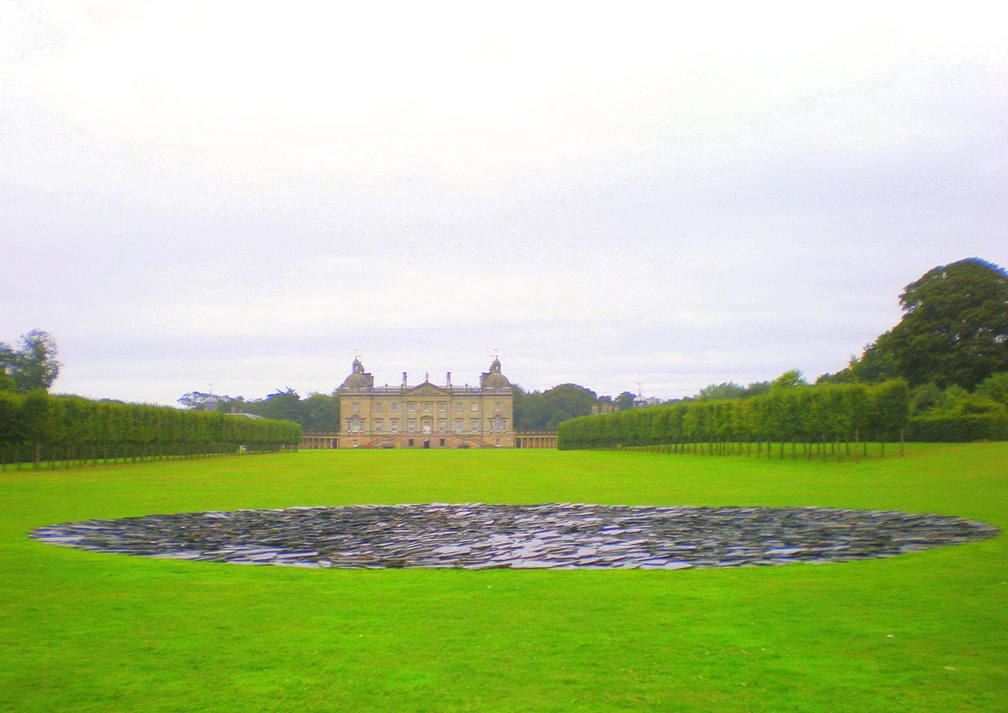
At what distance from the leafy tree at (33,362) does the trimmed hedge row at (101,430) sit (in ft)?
84.4

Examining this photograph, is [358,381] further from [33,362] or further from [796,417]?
[796,417]

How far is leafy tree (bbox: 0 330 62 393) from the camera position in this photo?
300ft

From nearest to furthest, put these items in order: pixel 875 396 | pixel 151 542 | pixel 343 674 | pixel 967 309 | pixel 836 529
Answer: pixel 343 674 < pixel 151 542 < pixel 836 529 < pixel 875 396 < pixel 967 309

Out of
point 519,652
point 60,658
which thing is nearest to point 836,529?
point 519,652

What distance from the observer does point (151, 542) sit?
14.4m

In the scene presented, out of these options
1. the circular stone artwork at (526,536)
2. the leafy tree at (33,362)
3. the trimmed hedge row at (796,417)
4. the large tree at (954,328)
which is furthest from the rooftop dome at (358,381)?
the circular stone artwork at (526,536)

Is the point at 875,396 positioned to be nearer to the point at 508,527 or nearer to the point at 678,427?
the point at 678,427

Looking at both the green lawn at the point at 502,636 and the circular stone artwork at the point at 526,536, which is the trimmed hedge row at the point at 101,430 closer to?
the circular stone artwork at the point at 526,536

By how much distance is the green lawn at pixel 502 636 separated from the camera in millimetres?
5805

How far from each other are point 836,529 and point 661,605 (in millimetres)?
8180

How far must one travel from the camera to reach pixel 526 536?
49.8 feet

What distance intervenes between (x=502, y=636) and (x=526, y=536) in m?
7.85

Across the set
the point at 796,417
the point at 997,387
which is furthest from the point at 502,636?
the point at 997,387

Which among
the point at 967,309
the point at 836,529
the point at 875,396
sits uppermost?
the point at 967,309
